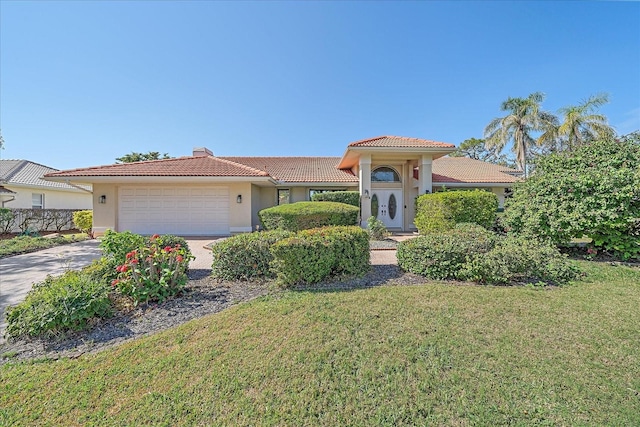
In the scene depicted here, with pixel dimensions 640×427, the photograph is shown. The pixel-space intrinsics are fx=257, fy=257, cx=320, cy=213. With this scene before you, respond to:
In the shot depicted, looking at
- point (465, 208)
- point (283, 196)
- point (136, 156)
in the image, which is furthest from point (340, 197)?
point (136, 156)

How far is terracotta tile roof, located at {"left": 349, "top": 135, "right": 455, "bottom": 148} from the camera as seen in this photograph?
13.3m

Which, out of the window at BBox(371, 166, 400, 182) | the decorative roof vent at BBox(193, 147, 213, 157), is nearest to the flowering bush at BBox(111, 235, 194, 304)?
the window at BBox(371, 166, 400, 182)

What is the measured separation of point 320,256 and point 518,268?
14.0 ft

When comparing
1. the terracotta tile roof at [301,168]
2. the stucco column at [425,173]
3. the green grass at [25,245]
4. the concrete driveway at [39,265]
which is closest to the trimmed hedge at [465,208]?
the stucco column at [425,173]

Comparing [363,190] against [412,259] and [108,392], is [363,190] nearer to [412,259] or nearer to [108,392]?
[412,259]

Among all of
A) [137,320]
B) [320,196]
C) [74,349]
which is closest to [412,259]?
[137,320]

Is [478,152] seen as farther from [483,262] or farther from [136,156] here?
[136,156]

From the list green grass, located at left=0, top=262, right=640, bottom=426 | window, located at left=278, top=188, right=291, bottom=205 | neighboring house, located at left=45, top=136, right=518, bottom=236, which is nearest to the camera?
green grass, located at left=0, top=262, right=640, bottom=426

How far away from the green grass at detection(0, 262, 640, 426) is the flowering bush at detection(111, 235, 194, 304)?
1210 millimetres

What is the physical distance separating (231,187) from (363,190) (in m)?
7.31

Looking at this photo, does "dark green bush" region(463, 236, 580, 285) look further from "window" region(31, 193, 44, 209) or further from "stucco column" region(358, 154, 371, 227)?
"window" region(31, 193, 44, 209)

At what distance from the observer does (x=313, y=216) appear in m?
11.4

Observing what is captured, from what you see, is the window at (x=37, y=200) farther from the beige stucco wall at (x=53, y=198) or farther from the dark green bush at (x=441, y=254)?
the dark green bush at (x=441, y=254)

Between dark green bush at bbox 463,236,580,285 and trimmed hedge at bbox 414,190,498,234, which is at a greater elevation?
trimmed hedge at bbox 414,190,498,234
